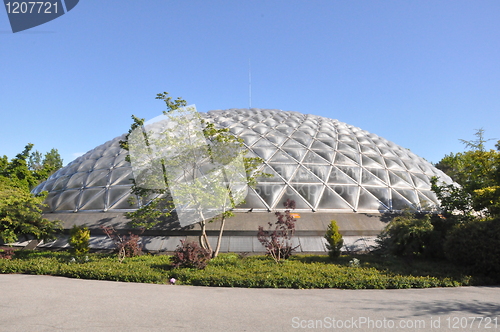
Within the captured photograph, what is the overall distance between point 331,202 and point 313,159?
3.44 meters

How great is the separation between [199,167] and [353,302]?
966cm

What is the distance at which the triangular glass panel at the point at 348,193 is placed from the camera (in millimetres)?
16755

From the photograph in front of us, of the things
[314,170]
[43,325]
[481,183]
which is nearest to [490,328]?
[43,325]

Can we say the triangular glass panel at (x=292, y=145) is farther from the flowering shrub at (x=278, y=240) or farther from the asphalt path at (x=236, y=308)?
the asphalt path at (x=236, y=308)

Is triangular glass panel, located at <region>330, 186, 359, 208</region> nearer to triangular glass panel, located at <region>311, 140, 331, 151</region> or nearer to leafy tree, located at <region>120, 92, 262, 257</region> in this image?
triangular glass panel, located at <region>311, 140, 331, 151</region>

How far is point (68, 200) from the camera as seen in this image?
17.8 m

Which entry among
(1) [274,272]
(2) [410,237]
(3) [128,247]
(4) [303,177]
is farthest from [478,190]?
(3) [128,247]

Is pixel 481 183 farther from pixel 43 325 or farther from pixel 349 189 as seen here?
pixel 43 325

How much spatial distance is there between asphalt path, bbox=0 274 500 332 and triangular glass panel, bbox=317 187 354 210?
7.89 m

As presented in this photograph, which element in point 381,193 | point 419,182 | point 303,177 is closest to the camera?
point 303,177

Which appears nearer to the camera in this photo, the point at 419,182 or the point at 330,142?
the point at 419,182

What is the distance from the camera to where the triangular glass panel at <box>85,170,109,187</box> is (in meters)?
18.2

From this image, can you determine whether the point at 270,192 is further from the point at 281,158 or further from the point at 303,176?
the point at 281,158

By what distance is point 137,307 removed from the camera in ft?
20.5
